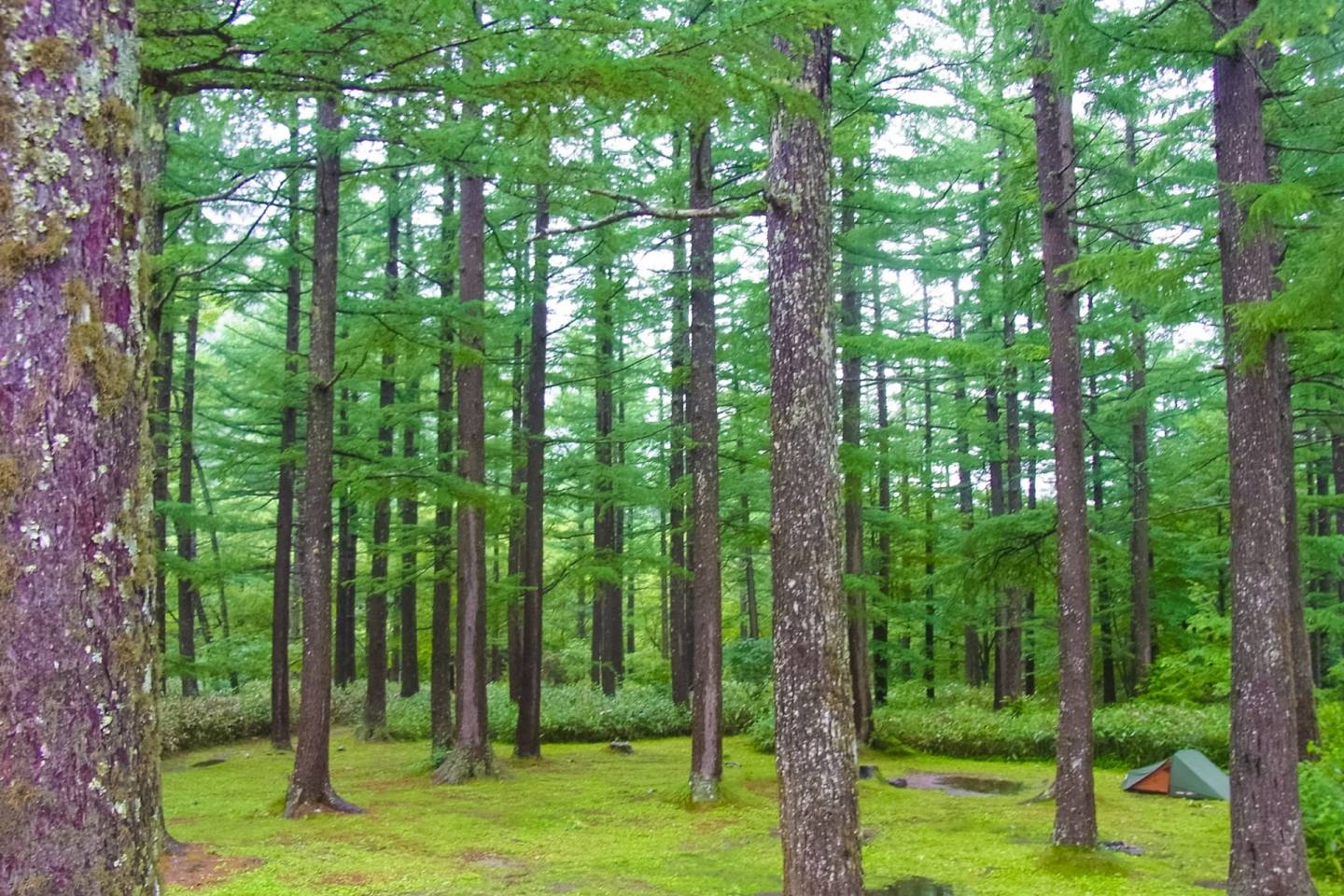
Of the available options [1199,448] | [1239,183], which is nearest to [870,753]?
[1199,448]

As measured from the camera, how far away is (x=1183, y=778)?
44.2 ft

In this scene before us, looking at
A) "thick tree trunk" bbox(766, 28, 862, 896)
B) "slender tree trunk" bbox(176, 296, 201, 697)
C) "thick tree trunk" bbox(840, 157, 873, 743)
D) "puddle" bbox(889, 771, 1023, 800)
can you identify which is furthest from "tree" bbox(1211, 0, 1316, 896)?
"slender tree trunk" bbox(176, 296, 201, 697)

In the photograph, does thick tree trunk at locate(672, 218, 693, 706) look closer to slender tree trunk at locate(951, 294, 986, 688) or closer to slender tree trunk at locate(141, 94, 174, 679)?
slender tree trunk at locate(951, 294, 986, 688)

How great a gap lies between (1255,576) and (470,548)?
9.80 m

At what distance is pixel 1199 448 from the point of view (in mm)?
20188

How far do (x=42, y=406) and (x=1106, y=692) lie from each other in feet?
79.0

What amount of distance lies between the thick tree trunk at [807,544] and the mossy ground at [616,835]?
2.66 m

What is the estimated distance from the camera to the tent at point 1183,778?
43.7 feet

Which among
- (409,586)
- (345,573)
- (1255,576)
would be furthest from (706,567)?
(345,573)

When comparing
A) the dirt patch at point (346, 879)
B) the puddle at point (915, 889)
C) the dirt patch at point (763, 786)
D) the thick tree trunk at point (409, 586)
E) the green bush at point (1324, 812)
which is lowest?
the dirt patch at point (763, 786)

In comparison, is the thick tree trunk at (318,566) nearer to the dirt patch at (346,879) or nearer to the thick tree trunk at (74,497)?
the dirt patch at (346,879)

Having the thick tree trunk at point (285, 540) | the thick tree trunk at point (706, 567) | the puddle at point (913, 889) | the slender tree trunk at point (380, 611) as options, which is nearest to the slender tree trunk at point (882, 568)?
the thick tree trunk at point (706, 567)

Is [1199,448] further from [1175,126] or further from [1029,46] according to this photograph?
[1029,46]

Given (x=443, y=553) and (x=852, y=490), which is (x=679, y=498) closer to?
(x=852, y=490)
